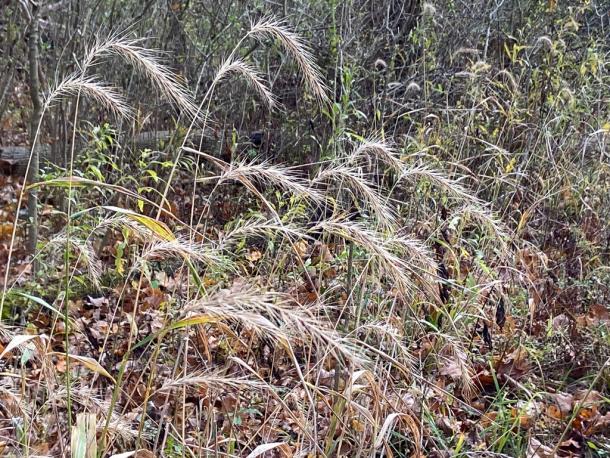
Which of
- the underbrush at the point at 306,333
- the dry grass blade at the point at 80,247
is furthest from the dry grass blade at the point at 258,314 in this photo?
the dry grass blade at the point at 80,247

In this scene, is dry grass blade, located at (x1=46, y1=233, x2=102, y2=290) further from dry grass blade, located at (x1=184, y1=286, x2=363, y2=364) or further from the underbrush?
dry grass blade, located at (x1=184, y1=286, x2=363, y2=364)

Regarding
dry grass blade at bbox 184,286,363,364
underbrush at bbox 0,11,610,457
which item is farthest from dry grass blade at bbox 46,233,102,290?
dry grass blade at bbox 184,286,363,364

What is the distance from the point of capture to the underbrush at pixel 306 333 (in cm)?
184

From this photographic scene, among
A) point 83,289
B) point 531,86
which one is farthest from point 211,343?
point 531,86

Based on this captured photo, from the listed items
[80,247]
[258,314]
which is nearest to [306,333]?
[258,314]

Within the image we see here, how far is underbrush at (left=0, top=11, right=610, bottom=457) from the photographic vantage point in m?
1.84

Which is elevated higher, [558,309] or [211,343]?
[558,309]

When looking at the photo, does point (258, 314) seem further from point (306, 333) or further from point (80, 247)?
point (80, 247)

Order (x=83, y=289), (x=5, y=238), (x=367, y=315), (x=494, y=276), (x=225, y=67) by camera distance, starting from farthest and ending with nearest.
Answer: (x=5, y=238) → (x=83, y=289) → (x=494, y=276) → (x=367, y=315) → (x=225, y=67)

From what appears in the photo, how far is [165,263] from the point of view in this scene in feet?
12.2

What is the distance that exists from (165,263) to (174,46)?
229 centimetres

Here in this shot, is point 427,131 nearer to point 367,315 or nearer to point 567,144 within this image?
point 567,144

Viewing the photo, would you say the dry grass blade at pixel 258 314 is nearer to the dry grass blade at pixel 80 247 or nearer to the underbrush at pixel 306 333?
the underbrush at pixel 306 333

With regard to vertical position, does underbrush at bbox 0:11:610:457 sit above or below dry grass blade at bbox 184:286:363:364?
below
